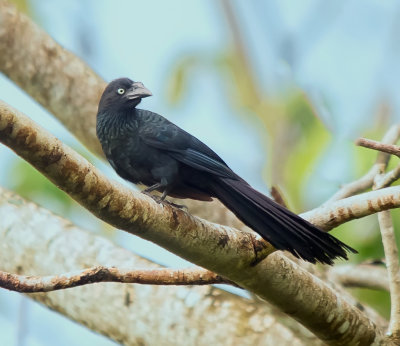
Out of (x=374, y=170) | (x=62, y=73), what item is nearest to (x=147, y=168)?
(x=374, y=170)

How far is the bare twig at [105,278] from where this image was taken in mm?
2984

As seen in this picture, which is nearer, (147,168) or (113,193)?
(113,193)

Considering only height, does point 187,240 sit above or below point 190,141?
below

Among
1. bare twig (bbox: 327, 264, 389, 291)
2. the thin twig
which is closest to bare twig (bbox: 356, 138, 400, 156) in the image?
the thin twig

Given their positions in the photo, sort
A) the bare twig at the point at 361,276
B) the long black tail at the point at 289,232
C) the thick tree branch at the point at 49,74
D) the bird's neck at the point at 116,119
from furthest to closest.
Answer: the thick tree branch at the point at 49,74 < the bare twig at the point at 361,276 < the bird's neck at the point at 116,119 < the long black tail at the point at 289,232

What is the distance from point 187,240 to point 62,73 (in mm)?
2631

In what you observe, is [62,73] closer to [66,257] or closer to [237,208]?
[66,257]

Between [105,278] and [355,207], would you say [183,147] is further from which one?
[355,207]

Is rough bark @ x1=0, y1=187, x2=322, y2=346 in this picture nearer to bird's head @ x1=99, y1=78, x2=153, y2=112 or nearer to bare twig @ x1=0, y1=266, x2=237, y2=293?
bare twig @ x1=0, y1=266, x2=237, y2=293

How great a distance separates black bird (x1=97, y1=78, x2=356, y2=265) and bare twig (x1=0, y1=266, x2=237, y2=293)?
1.16 feet

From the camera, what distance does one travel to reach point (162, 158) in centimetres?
389

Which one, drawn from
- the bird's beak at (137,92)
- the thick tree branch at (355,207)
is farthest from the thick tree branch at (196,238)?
the bird's beak at (137,92)

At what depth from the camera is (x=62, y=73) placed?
5.30 meters

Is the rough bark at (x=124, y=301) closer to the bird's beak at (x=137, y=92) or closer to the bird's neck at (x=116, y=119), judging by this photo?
the bird's neck at (x=116, y=119)
